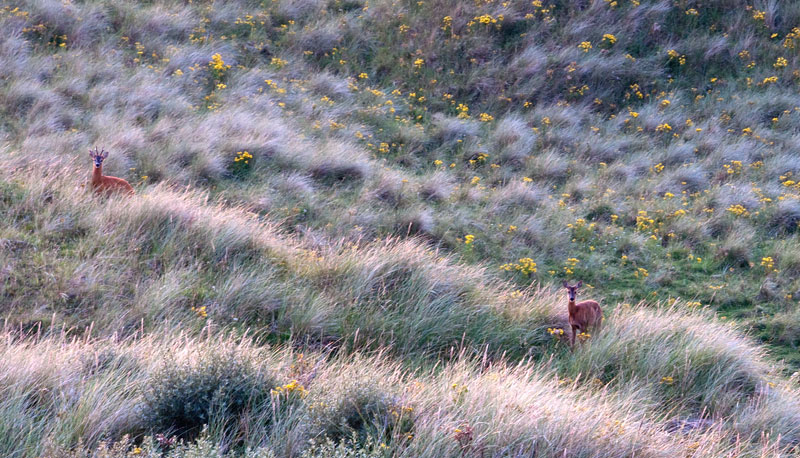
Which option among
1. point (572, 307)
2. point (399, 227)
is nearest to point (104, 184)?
point (399, 227)

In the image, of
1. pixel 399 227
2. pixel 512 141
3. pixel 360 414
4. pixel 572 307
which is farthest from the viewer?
pixel 512 141

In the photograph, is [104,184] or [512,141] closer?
[104,184]

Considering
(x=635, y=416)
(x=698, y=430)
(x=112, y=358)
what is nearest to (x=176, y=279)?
(x=112, y=358)

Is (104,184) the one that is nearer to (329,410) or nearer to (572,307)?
(329,410)

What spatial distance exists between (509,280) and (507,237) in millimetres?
1152

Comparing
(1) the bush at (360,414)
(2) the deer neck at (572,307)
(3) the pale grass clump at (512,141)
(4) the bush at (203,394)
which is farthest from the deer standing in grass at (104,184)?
(3) the pale grass clump at (512,141)

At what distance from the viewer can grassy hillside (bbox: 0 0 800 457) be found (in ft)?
13.0

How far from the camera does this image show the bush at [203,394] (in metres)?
3.81

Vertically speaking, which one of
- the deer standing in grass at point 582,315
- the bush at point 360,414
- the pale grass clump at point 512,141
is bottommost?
the pale grass clump at point 512,141

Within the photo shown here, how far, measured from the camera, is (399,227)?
26.3 feet

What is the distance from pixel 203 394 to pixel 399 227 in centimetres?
434

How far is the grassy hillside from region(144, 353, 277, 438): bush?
0.02m

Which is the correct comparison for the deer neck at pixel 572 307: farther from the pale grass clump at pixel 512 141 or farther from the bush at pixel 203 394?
the pale grass clump at pixel 512 141

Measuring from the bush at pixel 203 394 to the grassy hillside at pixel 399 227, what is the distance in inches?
0.7
